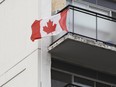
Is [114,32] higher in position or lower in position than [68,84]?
higher

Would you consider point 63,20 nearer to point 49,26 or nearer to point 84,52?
point 49,26

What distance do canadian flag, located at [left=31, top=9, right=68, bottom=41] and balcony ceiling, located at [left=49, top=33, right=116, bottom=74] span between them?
0.36 m

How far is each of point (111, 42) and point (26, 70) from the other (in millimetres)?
2580

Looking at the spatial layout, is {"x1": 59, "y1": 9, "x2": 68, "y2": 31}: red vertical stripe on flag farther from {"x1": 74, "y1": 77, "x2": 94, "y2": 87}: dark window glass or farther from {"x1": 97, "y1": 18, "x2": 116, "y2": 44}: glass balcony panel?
{"x1": 74, "y1": 77, "x2": 94, "y2": 87}: dark window glass

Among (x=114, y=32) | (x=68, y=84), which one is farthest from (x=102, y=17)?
(x=68, y=84)

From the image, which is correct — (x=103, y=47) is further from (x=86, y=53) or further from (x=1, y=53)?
(x=1, y=53)

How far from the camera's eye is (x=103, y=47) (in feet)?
77.8

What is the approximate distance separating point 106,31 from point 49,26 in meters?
1.76

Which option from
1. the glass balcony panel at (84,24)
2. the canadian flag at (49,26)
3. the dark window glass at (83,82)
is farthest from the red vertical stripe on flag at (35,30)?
the dark window glass at (83,82)

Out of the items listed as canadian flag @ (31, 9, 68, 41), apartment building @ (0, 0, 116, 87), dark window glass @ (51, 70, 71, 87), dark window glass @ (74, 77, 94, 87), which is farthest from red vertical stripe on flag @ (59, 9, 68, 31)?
dark window glass @ (74, 77, 94, 87)

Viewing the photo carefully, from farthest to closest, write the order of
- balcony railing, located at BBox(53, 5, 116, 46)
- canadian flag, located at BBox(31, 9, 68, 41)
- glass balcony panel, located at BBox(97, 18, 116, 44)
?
glass balcony panel, located at BBox(97, 18, 116, 44) < balcony railing, located at BBox(53, 5, 116, 46) < canadian flag, located at BBox(31, 9, 68, 41)

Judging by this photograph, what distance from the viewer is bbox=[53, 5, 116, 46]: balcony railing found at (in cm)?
2386

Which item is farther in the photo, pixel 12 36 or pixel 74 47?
pixel 12 36

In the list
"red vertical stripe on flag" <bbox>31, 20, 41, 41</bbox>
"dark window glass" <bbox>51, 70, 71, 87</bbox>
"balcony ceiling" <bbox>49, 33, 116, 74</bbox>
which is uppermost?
"red vertical stripe on flag" <bbox>31, 20, 41, 41</bbox>
